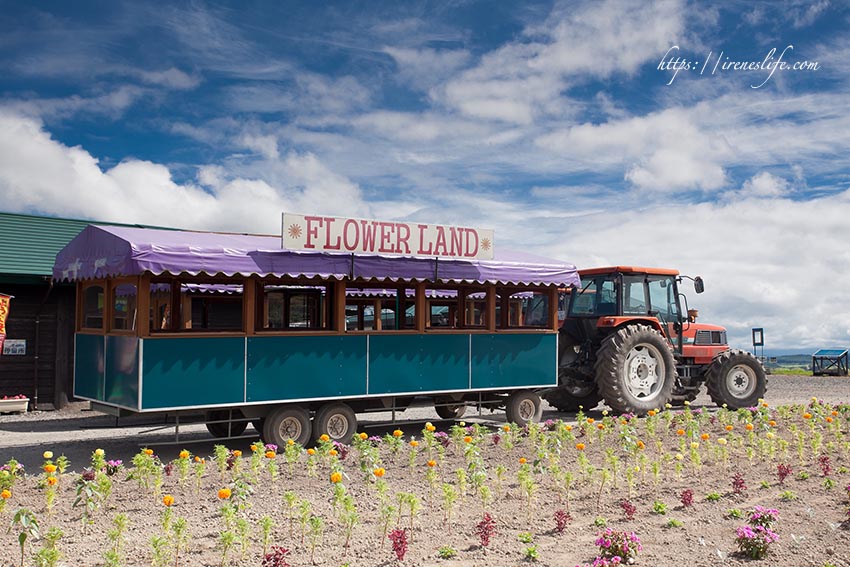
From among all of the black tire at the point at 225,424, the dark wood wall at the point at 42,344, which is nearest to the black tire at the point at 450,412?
the black tire at the point at 225,424

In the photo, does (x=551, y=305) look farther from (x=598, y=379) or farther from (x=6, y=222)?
(x=6, y=222)

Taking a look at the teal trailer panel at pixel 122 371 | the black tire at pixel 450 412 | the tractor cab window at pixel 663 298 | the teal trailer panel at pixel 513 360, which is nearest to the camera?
the teal trailer panel at pixel 122 371

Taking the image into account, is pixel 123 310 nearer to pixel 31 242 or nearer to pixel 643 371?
pixel 31 242

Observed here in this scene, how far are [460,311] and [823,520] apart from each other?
6.77 meters

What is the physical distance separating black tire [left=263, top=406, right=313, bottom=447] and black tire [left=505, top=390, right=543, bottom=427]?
3.44 metres

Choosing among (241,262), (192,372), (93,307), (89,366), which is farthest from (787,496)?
(93,307)

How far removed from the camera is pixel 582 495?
784 cm

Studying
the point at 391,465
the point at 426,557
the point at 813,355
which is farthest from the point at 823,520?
the point at 813,355

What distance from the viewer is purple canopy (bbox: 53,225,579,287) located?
9.41 m

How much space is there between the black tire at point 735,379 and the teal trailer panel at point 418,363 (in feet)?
19.8

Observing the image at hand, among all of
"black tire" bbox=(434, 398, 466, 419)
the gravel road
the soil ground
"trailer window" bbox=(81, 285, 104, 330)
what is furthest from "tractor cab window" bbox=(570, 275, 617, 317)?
"trailer window" bbox=(81, 285, 104, 330)

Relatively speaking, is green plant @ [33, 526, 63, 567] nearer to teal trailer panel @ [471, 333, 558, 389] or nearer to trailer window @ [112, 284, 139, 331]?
trailer window @ [112, 284, 139, 331]

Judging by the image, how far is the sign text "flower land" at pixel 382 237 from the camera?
34.0ft

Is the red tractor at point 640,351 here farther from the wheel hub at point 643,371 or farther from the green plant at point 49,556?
the green plant at point 49,556
